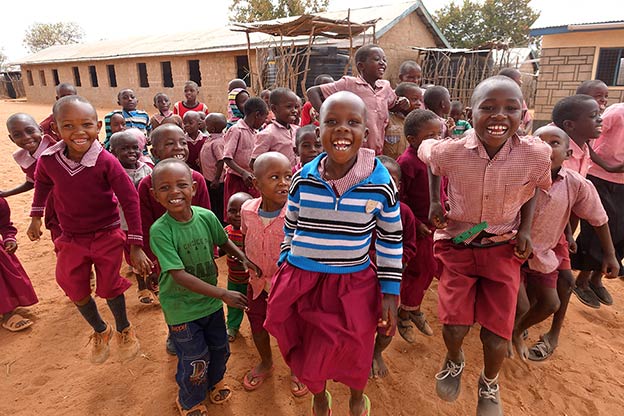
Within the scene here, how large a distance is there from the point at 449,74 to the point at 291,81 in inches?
291

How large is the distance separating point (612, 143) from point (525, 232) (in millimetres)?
1821

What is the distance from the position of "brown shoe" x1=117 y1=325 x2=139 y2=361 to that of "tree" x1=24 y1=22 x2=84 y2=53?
55570mm

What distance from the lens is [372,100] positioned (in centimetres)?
329

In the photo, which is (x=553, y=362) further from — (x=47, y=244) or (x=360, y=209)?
(x=47, y=244)

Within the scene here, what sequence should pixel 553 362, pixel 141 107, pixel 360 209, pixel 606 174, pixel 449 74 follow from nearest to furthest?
pixel 360 209
pixel 553 362
pixel 606 174
pixel 449 74
pixel 141 107

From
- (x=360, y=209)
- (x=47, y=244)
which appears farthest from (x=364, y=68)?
(x=47, y=244)

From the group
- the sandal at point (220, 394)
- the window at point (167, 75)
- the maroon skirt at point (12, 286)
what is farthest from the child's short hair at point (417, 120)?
the window at point (167, 75)

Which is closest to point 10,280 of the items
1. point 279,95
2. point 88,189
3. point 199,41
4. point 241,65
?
point 88,189

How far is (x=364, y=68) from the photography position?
11.0ft

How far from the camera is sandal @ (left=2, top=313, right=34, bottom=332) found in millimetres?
3090

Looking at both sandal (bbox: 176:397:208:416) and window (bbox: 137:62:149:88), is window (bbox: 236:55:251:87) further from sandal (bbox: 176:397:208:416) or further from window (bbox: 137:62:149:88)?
sandal (bbox: 176:397:208:416)

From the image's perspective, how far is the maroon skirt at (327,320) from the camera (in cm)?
170

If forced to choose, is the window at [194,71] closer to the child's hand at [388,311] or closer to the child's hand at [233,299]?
the child's hand at [233,299]

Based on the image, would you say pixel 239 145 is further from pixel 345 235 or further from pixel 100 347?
pixel 345 235
